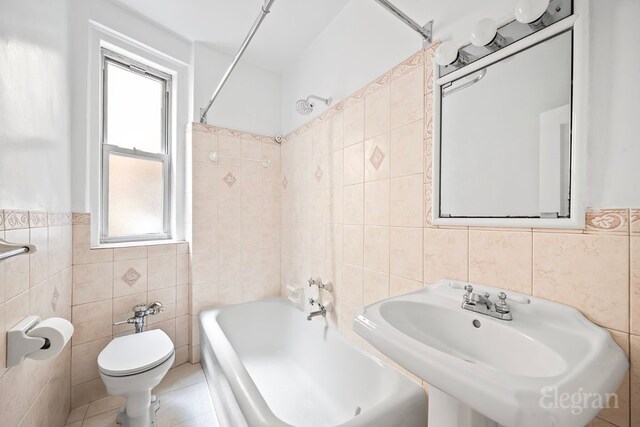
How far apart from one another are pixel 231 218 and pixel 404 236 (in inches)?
57.9

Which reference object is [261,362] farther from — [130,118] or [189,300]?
[130,118]

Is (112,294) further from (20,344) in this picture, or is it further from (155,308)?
(20,344)

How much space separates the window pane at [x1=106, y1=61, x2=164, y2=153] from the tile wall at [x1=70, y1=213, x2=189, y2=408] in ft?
2.24

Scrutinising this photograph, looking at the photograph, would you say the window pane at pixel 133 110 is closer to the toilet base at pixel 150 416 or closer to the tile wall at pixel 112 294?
the tile wall at pixel 112 294

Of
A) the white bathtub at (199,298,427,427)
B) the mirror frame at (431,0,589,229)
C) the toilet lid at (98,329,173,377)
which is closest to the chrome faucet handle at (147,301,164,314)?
the toilet lid at (98,329,173,377)

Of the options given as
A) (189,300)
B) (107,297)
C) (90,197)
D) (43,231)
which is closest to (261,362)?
(189,300)

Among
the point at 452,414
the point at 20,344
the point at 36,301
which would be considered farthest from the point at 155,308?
the point at 452,414

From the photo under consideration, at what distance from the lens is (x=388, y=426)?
0.93 m

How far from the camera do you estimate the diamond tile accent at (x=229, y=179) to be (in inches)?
82.8

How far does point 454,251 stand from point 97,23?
99.7 inches

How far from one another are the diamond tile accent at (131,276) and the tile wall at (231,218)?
0.36 metres

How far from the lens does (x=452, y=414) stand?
759 mm


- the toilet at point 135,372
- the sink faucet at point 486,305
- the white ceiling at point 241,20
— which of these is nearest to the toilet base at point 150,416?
the toilet at point 135,372

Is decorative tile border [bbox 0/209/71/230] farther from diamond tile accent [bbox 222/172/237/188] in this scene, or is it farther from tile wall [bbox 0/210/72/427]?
diamond tile accent [bbox 222/172/237/188]
